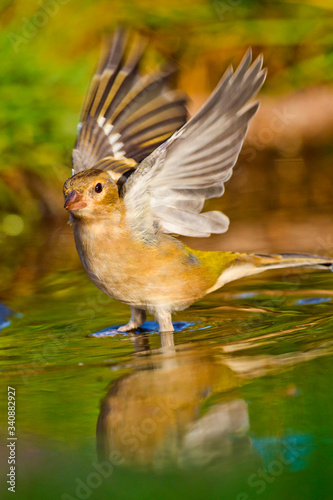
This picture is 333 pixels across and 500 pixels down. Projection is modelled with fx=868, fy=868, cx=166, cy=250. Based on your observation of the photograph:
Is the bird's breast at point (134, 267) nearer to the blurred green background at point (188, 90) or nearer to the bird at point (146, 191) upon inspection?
the bird at point (146, 191)

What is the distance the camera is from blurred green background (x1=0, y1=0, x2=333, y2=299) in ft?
27.7

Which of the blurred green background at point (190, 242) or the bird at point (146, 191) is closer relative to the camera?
the blurred green background at point (190, 242)

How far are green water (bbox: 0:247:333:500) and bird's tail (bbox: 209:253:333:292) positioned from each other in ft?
0.61

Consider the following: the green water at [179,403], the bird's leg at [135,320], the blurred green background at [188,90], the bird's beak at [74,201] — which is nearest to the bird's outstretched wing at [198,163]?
the bird's beak at [74,201]

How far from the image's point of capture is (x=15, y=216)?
A: 28.5 ft

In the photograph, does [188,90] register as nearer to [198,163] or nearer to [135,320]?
[135,320]

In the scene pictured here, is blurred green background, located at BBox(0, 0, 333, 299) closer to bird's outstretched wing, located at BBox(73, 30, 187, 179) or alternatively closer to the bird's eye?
bird's outstretched wing, located at BBox(73, 30, 187, 179)

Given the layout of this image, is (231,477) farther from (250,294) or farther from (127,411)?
(250,294)

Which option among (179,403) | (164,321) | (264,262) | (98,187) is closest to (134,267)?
(164,321)

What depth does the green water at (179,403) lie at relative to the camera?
9.48 ft

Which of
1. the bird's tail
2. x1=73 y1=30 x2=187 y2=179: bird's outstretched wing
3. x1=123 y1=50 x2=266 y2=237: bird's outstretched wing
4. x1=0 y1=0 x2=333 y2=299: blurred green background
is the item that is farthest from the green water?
x1=0 y1=0 x2=333 y2=299: blurred green background

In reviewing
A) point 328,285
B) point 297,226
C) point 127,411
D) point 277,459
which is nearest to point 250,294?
point 328,285

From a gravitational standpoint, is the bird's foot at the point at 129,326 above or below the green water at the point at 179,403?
above

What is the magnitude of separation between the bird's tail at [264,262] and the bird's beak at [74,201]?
3.63 ft
